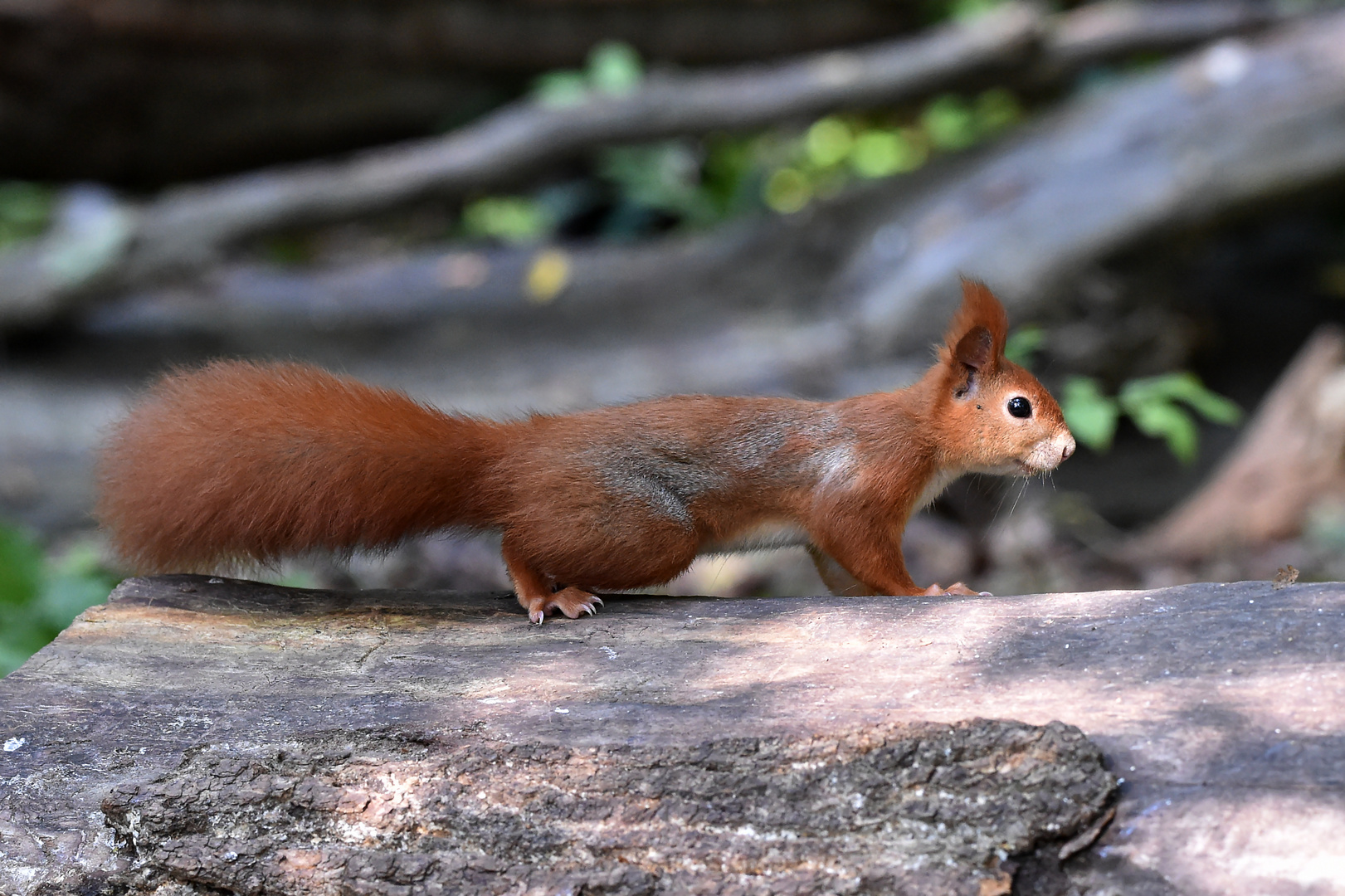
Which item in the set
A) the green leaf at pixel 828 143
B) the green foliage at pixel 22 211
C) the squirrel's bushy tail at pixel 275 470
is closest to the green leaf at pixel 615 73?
the green leaf at pixel 828 143

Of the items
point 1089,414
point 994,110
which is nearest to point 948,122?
point 994,110

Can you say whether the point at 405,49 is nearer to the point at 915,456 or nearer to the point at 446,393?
the point at 446,393

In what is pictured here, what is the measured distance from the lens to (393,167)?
25.1 ft

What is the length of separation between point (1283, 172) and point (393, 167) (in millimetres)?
5515

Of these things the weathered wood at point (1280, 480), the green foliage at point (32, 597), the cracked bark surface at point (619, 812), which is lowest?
the cracked bark surface at point (619, 812)

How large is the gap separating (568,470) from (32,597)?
9.98 ft

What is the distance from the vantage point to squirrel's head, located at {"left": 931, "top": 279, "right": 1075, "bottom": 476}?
3096 millimetres

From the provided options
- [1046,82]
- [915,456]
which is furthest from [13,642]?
[1046,82]

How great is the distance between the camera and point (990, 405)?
3131 millimetres

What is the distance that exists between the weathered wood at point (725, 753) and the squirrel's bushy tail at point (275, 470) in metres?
0.30

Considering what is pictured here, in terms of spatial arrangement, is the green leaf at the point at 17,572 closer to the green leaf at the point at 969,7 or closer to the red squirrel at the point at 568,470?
the red squirrel at the point at 568,470

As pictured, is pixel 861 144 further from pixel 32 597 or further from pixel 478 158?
pixel 32 597

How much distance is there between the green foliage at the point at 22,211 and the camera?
10.2 meters

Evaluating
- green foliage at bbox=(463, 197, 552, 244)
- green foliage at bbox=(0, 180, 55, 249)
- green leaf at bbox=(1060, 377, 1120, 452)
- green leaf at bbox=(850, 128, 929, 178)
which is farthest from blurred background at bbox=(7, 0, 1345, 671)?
green leaf at bbox=(1060, 377, 1120, 452)
